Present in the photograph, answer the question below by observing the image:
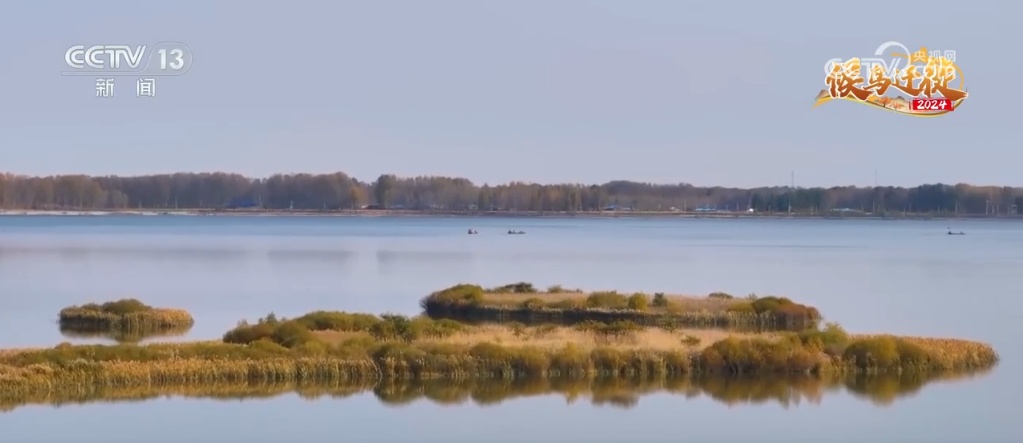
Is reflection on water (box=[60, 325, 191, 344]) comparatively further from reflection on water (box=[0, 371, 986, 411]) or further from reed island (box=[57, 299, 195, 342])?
reflection on water (box=[0, 371, 986, 411])

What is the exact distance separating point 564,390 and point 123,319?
68.2 ft

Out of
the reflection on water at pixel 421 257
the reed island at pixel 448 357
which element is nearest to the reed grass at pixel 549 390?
the reed island at pixel 448 357

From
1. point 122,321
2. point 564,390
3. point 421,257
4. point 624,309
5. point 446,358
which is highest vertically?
point 446,358

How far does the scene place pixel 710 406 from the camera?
34.0 metres

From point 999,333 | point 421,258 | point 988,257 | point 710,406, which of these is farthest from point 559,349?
point 988,257

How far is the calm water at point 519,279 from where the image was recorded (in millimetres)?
31188

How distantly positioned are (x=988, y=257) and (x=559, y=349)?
95587 mm

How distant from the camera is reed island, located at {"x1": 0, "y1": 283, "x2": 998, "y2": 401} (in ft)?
112

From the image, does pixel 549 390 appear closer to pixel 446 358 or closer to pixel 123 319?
pixel 446 358

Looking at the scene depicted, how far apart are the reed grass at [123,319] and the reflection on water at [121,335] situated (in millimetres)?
35

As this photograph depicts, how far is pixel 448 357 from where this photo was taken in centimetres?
3644

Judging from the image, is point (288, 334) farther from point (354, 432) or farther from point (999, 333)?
point (999, 333)

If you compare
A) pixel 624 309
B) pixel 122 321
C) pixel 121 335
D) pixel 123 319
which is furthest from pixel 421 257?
pixel 121 335

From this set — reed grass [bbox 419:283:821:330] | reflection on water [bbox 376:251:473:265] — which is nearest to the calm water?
reflection on water [bbox 376:251:473:265]
